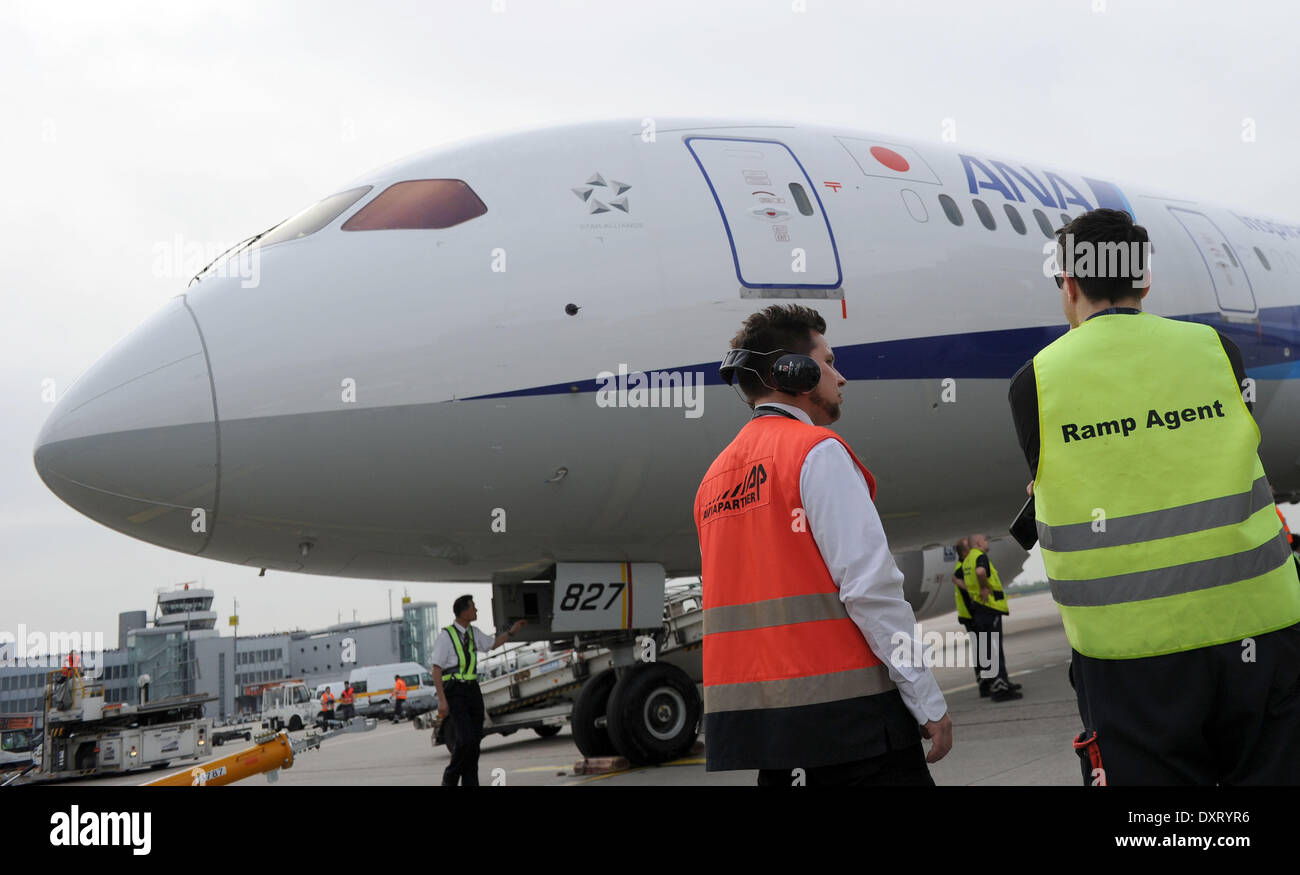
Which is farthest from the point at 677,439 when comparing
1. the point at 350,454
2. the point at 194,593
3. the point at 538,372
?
the point at 194,593

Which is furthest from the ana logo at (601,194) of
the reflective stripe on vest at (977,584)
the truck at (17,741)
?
the truck at (17,741)

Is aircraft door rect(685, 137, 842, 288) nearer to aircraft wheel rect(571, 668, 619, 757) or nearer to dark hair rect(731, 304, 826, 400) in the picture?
dark hair rect(731, 304, 826, 400)

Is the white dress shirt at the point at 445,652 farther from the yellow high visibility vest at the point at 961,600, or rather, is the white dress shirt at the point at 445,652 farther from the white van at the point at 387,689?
the white van at the point at 387,689

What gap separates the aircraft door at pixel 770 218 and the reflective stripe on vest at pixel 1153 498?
12.8 ft

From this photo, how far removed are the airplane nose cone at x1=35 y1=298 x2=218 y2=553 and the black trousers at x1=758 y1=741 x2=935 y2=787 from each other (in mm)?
3820

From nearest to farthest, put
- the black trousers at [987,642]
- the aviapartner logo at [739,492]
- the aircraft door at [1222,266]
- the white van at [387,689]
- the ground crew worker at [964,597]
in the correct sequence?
the aviapartner logo at [739,492] < the aircraft door at [1222,266] < the black trousers at [987,642] < the ground crew worker at [964,597] < the white van at [387,689]

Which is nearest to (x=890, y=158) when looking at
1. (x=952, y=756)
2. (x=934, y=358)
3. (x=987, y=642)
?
(x=934, y=358)

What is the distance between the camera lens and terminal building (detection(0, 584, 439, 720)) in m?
43.7

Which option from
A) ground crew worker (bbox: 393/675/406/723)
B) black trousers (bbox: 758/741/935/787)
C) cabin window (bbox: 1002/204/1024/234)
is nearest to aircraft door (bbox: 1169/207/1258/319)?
cabin window (bbox: 1002/204/1024/234)

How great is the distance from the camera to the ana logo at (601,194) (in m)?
6.17

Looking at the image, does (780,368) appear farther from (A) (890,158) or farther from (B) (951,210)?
(A) (890,158)

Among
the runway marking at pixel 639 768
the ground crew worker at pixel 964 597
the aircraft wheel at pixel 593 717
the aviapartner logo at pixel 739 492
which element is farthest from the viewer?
the ground crew worker at pixel 964 597

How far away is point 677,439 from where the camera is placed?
240 inches
